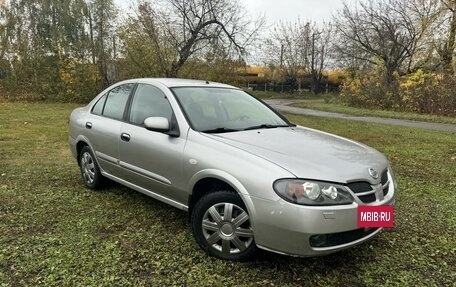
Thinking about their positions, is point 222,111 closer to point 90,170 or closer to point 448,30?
point 90,170

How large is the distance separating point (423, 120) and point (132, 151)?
1421 cm

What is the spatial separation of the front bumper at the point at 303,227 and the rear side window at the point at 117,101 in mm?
2346

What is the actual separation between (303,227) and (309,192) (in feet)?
0.82

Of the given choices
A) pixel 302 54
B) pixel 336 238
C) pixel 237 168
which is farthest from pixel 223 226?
pixel 302 54

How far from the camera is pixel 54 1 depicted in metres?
25.1

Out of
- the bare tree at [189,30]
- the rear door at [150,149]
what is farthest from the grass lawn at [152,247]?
the bare tree at [189,30]

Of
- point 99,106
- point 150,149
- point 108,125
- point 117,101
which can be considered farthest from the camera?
point 99,106

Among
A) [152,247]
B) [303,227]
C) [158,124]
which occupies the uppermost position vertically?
[158,124]

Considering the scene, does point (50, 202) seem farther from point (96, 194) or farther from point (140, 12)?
point (140, 12)

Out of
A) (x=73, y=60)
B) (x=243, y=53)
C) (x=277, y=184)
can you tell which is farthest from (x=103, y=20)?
(x=277, y=184)

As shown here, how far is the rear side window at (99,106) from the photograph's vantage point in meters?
Result: 4.99

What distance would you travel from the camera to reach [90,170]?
5145 mm

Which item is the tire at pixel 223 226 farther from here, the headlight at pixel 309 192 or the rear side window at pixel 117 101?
the rear side window at pixel 117 101

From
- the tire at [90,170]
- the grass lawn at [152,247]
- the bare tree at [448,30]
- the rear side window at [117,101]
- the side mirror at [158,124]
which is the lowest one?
the grass lawn at [152,247]
